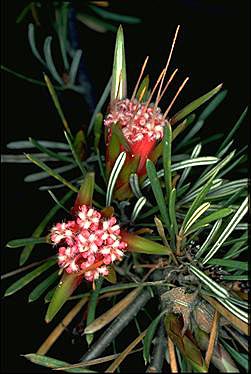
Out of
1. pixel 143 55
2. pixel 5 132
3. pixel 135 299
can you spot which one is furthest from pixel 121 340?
pixel 143 55

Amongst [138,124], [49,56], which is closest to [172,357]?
[138,124]

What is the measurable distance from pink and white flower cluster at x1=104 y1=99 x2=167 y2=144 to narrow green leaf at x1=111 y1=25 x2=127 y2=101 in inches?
0.6

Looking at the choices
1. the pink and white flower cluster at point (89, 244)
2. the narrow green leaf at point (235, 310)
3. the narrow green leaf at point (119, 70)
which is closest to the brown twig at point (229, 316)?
the narrow green leaf at point (235, 310)

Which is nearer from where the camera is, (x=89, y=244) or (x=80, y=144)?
(x=89, y=244)

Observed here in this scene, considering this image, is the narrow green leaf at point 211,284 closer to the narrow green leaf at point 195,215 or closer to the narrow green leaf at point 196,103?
the narrow green leaf at point 195,215

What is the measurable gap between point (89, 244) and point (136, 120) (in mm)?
154

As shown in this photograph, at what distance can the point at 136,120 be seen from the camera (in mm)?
674

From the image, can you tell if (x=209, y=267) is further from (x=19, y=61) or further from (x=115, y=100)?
(x=19, y=61)

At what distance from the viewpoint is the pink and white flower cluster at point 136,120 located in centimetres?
66

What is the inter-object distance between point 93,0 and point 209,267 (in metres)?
0.52

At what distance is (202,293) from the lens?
66 centimetres

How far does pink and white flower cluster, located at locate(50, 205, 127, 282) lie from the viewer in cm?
60

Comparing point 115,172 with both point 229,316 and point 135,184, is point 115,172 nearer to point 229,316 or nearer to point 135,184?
point 135,184

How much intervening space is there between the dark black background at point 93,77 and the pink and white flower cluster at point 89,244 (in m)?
0.39
